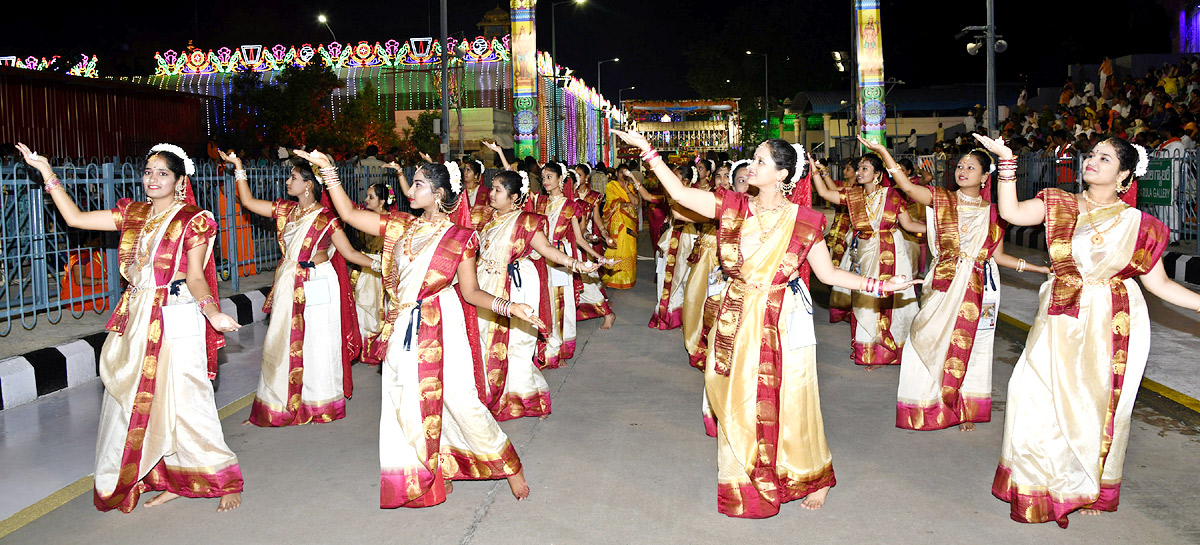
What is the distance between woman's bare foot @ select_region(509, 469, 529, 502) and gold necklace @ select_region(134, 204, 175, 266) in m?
1.86

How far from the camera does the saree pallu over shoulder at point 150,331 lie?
4547 mm

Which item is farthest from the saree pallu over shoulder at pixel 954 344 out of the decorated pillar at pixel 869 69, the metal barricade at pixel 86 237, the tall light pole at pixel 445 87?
the decorated pillar at pixel 869 69

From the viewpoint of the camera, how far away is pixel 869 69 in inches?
953

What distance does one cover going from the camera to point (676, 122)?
2628 inches

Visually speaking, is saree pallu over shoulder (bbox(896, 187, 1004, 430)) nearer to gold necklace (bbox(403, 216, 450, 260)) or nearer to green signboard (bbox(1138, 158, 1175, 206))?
gold necklace (bbox(403, 216, 450, 260))

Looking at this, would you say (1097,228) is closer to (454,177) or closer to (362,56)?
(454,177)

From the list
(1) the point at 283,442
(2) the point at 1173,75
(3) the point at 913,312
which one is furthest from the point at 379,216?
(2) the point at 1173,75

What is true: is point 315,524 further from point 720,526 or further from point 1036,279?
point 1036,279

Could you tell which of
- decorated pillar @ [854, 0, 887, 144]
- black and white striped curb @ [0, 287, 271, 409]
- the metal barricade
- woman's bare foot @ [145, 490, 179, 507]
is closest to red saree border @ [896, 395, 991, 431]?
woman's bare foot @ [145, 490, 179, 507]

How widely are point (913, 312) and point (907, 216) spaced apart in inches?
43.6

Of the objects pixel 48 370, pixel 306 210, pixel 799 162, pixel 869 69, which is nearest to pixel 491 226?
pixel 306 210

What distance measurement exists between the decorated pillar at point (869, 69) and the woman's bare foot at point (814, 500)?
20.2 m

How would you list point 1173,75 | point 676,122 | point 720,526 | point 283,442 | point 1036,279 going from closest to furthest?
1. point 720,526
2. point 283,442
3. point 1036,279
4. point 1173,75
5. point 676,122

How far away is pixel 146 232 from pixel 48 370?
11.1ft
